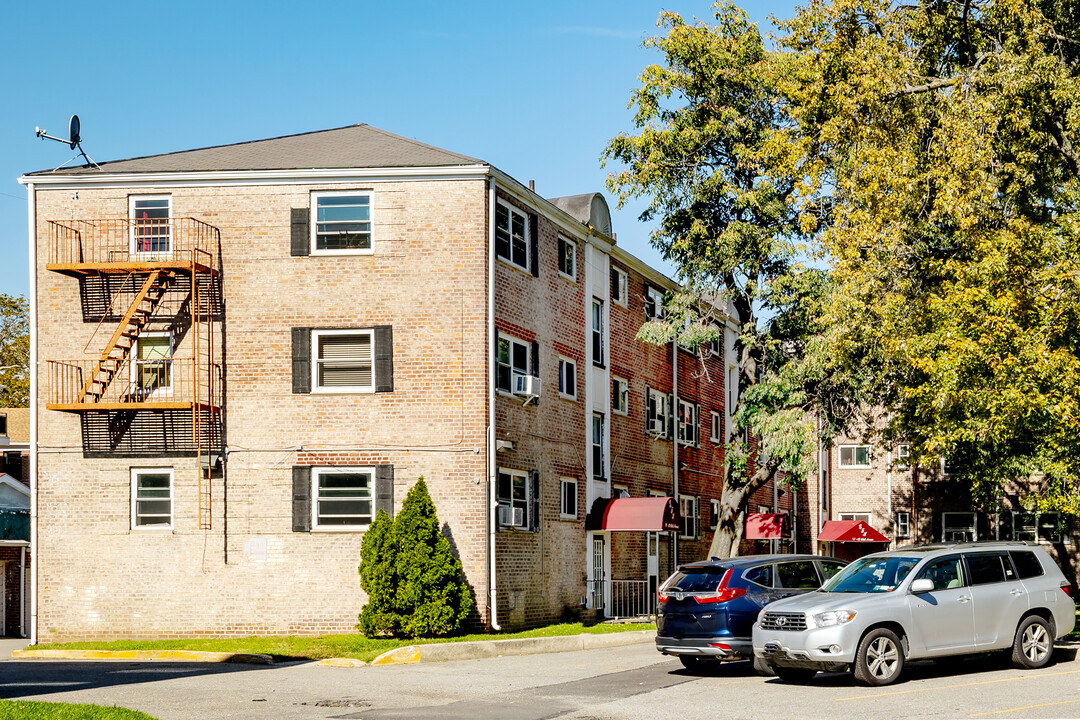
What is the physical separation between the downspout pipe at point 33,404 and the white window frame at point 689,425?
18.5 m

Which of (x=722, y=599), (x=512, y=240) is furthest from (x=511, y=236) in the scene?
(x=722, y=599)

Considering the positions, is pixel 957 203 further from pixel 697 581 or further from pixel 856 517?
pixel 856 517

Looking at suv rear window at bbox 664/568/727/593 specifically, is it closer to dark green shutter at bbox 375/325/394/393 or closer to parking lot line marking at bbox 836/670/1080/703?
parking lot line marking at bbox 836/670/1080/703

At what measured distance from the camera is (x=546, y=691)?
15.4 m

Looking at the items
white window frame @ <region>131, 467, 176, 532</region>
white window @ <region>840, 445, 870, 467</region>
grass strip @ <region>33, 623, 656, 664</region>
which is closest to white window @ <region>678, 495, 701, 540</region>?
grass strip @ <region>33, 623, 656, 664</region>

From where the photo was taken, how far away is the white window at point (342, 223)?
82.5 feet

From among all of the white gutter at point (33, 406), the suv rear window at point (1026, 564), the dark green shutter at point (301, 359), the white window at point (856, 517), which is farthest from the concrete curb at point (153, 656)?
the white window at point (856, 517)

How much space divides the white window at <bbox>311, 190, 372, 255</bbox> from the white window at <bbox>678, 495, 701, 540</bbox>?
1550cm

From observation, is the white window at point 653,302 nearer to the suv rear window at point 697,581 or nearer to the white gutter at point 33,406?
the white gutter at point 33,406

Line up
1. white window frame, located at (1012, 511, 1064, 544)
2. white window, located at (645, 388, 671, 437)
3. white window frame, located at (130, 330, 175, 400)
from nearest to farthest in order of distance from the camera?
white window frame, located at (130, 330, 175, 400) → white window, located at (645, 388, 671, 437) → white window frame, located at (1012, 511, 1064, 544)

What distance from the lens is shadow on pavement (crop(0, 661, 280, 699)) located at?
53.1 feet

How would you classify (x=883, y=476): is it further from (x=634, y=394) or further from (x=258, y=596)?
(x=258, y=596)

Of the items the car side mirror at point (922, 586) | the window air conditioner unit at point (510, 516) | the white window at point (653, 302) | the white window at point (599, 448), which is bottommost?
the car side mirror at point (922, 586)

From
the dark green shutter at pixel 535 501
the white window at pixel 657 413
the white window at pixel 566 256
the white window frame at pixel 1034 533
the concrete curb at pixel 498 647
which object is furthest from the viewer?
the white window frame at pixel 1034 533
